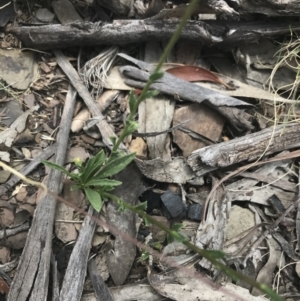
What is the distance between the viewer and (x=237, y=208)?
1889 mm

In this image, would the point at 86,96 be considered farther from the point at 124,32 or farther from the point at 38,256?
the point at 38,256

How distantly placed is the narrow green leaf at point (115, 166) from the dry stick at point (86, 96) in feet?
0.54

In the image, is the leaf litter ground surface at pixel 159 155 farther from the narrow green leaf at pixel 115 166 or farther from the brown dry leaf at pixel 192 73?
the narrow green leaf at pixel 115 166

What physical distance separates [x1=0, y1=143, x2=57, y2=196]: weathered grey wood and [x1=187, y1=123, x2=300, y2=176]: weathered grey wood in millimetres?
548

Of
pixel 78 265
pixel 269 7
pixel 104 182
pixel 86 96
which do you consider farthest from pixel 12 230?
pixel 269 7

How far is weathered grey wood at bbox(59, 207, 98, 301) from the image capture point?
1.61m

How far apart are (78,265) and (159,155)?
0.54 m

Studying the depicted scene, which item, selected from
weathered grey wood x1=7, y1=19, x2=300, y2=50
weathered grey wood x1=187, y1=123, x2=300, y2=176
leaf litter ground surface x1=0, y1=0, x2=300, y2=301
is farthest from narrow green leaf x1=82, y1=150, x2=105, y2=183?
weathered grey wood x1=7, y1=19, x2=300, y2=50

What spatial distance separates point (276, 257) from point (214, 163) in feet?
1.43

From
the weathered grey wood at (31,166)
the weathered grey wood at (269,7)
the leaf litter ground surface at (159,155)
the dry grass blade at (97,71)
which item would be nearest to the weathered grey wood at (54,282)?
the leaf litter ground surface at (159,155)

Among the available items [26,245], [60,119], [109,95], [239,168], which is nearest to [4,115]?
[60,119]

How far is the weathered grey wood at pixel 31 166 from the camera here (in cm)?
178

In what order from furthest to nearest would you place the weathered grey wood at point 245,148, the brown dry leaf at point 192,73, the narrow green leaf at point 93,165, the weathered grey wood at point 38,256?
the brown dry leaf at point 192,73 → the weathered grey wood at point 245,148 → the narrow green leaf at point 93,165 → the weathered grey wood at point 38,256

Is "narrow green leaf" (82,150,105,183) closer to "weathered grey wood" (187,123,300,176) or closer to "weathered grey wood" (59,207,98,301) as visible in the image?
"weathered grey wood" (59,207,98,301)
